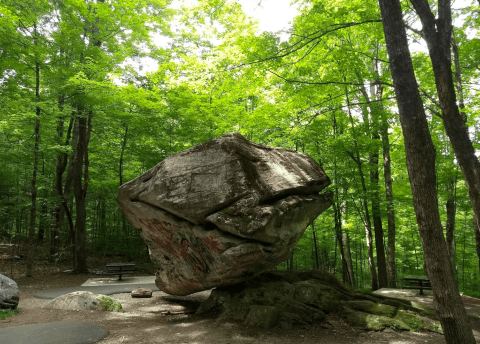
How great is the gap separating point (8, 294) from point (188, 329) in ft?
15.1

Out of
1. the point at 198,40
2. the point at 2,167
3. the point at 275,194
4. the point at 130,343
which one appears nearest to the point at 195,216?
the point at 275,194

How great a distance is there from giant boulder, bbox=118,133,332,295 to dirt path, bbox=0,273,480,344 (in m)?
0.95

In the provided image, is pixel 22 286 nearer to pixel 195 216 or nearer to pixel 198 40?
pixel 195 216

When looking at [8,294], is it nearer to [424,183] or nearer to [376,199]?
[424,183]

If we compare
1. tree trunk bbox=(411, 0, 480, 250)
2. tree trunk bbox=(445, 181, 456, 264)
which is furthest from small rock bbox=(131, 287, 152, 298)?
tree trunk bbox=(445, 181, 456, 264)

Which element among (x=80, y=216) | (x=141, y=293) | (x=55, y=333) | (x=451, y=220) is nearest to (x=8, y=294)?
(x=55, y=333)

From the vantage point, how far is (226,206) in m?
5.92

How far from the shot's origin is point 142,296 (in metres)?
9.16

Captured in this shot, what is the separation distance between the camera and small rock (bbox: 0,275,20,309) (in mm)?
7086

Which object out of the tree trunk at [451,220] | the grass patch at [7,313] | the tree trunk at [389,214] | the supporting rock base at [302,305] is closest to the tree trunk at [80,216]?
the grass patch at [7,313]

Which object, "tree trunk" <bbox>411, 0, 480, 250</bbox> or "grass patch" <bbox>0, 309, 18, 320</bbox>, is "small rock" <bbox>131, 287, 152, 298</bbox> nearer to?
"grass patch" <bbox>0, 309, 18, 320</bbox>

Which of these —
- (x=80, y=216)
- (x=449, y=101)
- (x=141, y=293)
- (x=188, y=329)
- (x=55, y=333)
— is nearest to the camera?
(x=55, y=333)

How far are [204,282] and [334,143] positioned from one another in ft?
22.5

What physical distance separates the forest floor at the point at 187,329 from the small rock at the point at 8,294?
0.91ft
